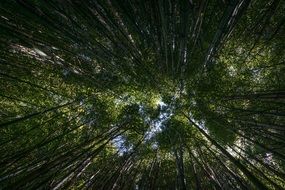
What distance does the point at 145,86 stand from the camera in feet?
37.0

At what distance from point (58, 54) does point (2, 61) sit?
1.95 meters

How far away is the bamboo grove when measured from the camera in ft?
19.1

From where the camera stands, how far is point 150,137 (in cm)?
1041

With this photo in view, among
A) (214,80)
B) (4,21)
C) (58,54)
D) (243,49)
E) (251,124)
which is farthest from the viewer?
(214,80)

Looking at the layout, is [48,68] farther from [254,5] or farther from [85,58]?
[254,5]

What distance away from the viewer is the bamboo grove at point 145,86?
5824mm

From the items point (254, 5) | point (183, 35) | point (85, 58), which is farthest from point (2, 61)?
point (254, 5)

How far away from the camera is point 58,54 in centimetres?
799

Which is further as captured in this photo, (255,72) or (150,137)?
(150,137)

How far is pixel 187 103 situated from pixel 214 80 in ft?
4.86

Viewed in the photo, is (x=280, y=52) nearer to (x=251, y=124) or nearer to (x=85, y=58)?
(x=251, y=124)

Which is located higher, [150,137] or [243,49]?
[243,49]

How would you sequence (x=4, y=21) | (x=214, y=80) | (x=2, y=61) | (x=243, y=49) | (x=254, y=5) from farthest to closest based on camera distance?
(x=214, y=80) → (x=243, y=49) → (x=254, y=5) → (x=2, y=61) → (x=4, y=21)

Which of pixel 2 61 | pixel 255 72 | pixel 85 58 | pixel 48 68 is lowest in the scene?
pixel 2 61
